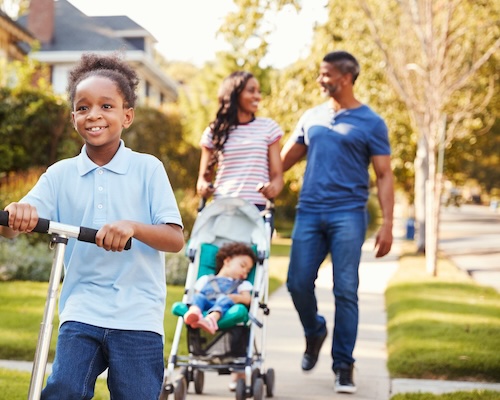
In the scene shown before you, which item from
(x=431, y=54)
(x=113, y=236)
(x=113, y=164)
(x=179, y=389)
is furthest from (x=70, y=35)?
(x=113, y=236)

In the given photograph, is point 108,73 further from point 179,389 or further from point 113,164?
point 179,389

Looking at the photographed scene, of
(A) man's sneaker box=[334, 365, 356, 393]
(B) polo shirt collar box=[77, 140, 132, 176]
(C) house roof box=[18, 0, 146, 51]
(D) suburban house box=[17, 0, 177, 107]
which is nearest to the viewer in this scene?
(B) polo shirt collar box=[77, 140, 132, 176]

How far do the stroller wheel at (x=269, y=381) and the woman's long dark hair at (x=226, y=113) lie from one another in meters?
1.52

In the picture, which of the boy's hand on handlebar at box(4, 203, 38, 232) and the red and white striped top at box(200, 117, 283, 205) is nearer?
the boy's hand on handlebar at box(4, 203, 38, 232)

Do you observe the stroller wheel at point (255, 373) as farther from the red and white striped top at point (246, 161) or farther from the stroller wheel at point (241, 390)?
the red and white striped top at point (246, 161)

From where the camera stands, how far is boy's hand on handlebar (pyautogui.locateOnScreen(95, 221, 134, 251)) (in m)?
3.25

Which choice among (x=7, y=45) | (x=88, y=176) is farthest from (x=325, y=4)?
(x=7, y=45)

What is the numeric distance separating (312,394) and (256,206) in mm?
1322

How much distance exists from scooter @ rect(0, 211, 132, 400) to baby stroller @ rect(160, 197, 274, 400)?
2.62 meters

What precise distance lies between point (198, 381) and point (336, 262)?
1.21 meters

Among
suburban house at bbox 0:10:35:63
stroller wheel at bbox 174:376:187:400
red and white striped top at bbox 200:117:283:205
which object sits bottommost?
stroller wheel at bbox 174:376:187:400

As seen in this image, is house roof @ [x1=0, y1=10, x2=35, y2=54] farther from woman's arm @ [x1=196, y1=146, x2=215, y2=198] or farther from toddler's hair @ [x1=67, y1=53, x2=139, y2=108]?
toddler's hair @ [x1=67, y1=53, x2=139, y2=108]

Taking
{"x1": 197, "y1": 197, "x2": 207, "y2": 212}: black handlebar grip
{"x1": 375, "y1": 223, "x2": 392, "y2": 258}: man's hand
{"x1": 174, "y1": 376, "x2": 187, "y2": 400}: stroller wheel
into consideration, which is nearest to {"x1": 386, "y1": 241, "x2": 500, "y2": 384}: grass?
{"x1": 375, "y1": 223, "x2": 392, "y2": 258}: man's hand

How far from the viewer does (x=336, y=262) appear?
6.76 m
